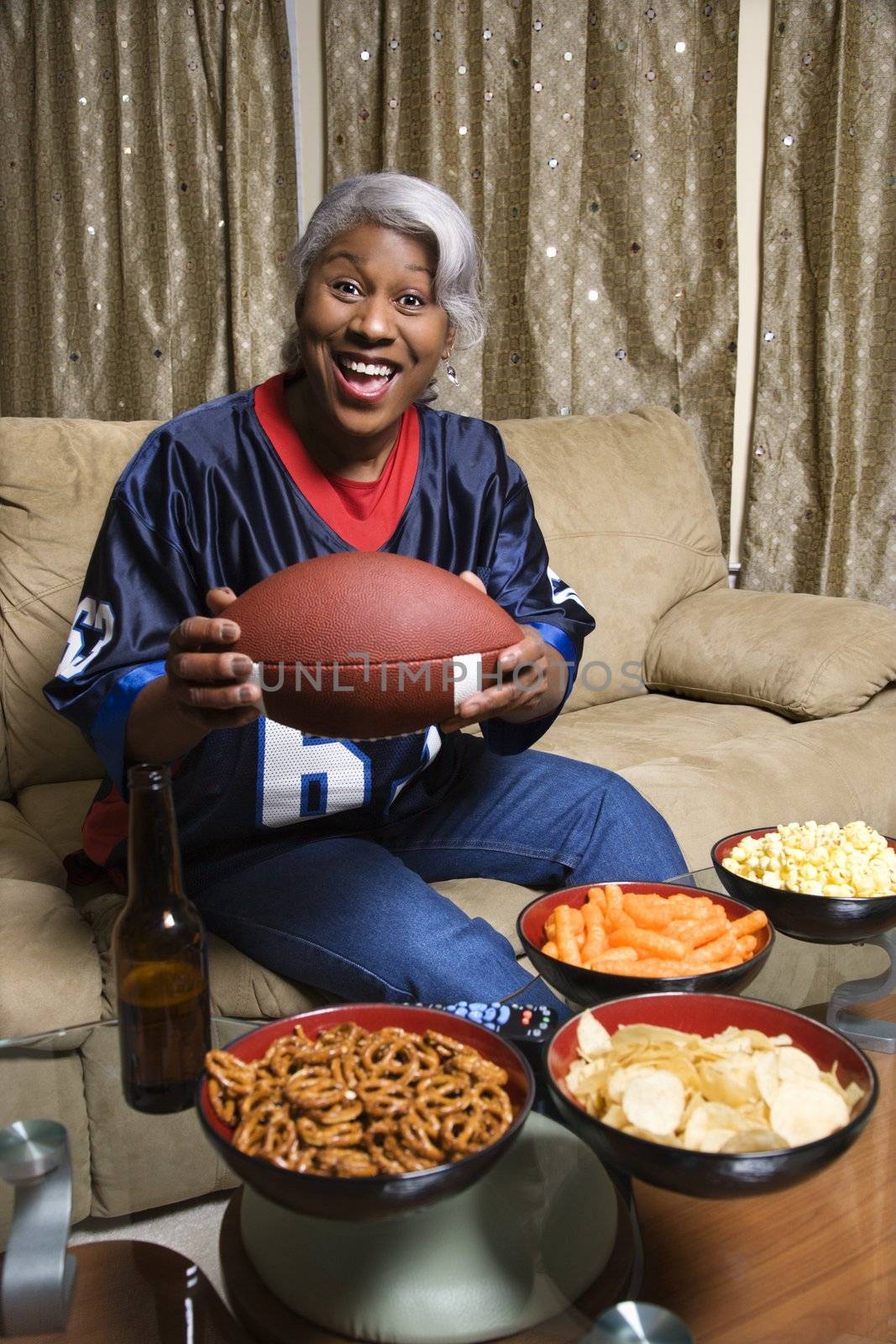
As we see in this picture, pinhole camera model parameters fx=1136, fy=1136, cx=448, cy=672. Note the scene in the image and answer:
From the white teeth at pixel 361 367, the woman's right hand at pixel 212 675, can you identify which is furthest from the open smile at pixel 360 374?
the woman's right hand at pixel 212 675

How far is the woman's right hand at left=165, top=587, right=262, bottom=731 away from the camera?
981 millimetres

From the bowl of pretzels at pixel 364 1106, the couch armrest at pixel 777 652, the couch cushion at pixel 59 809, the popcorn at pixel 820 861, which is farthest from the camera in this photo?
→ the couch armrest at pixel 777 652

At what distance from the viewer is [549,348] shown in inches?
117

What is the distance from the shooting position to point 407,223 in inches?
53.9

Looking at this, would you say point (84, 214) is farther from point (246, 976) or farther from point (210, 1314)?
point (210, 1314)

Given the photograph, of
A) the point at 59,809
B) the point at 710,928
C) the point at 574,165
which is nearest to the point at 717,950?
the point at 710,928

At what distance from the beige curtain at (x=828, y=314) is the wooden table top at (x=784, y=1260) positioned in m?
2.42

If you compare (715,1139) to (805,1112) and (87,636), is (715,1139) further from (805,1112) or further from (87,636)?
(87,636)

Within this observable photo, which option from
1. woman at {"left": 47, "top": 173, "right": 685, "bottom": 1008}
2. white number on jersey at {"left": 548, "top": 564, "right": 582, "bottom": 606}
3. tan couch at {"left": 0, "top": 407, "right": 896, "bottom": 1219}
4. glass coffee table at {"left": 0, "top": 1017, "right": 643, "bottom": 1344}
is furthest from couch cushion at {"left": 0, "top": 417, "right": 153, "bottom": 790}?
glass coffee table at {"left": 0, "top": 1017, "right": 643, "bottom": 1344}

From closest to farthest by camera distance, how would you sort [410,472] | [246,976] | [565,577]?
[246,976] < [410,472] < [565,577]

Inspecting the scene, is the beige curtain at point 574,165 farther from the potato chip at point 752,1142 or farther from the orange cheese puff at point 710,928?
the potato chip at point 752,1142

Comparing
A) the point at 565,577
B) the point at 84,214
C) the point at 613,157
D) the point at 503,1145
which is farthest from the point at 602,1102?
the point at 84,214

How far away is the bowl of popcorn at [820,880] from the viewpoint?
1.00 m

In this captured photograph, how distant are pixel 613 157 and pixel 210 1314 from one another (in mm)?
2867
